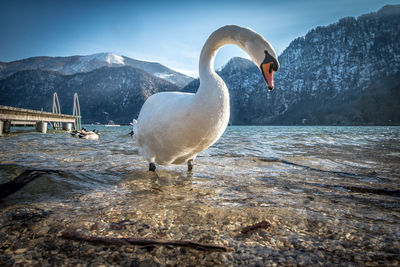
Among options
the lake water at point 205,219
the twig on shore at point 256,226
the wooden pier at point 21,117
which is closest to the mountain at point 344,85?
the wooden pier at point 21,117

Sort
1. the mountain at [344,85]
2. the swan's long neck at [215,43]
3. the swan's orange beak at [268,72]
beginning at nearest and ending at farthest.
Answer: the swan's orange beak at [268,72], the swan's long neck at [215,43], the mountain at [344,85]

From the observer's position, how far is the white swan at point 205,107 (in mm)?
2529

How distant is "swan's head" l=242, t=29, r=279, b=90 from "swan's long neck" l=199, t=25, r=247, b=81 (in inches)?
6.3

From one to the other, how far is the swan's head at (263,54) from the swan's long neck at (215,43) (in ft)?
0.53

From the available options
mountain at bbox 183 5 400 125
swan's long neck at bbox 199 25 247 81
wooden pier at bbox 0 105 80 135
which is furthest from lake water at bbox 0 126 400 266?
mountain at bbox 183 5 400 125

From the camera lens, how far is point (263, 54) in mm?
2477

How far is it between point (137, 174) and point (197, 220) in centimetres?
252

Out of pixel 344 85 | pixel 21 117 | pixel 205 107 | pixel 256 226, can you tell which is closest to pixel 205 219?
pixel 256 226

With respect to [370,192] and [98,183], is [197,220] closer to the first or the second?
[98,183]

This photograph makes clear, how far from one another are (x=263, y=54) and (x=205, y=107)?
2.97 ft

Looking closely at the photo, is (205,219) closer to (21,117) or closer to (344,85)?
(21,117)

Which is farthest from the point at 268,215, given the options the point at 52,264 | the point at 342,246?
the point at 52,264

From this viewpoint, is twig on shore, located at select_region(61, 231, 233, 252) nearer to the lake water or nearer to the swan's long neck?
the lake water

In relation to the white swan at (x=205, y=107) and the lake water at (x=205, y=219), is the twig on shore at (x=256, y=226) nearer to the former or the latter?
the lake water at (x=205, y=219)
